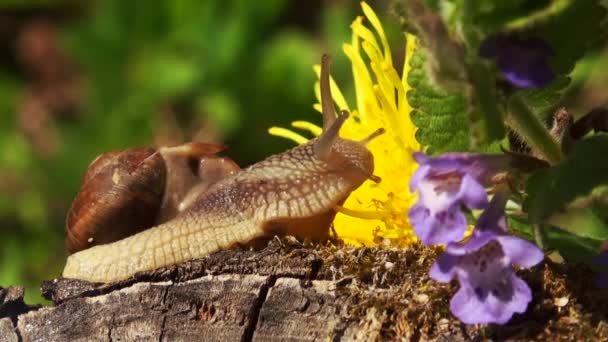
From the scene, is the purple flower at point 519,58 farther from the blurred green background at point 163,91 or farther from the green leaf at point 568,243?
the blurred green background at point 163,91

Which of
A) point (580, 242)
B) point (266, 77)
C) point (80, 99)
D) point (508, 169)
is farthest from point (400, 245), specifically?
point (80, 99)

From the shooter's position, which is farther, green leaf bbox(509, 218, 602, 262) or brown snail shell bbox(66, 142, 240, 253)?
brown snail shell bbox(66, 142, 240, 253)

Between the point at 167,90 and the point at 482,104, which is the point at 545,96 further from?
the point at 167,90

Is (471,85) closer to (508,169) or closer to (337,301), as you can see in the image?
(508,169)

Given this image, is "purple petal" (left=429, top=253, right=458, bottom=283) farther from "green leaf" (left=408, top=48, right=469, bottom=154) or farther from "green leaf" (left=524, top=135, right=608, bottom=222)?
"green leaf" (left=408, top=48, right=469, bottom=154)

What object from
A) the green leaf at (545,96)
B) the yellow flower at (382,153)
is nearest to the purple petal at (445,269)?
A: the green leaf at (545,96)

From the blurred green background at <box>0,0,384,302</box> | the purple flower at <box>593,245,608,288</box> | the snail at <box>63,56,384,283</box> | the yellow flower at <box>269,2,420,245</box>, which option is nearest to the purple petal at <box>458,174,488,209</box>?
the purple flower at <box>593,245,608,288</box>

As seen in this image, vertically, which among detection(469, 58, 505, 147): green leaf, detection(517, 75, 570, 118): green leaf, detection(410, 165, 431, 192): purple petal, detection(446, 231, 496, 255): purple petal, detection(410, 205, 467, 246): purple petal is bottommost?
detection(446, 231, 496, 255): purple petal
